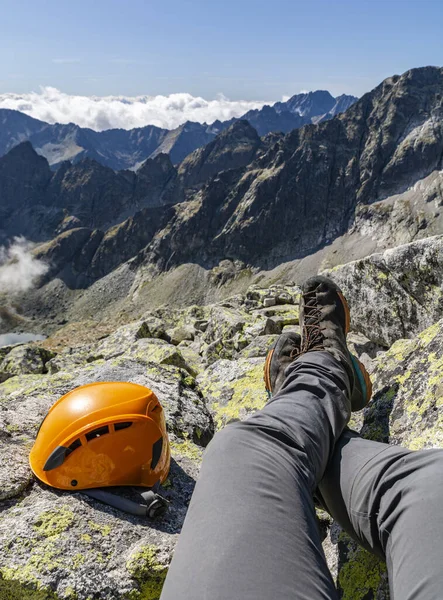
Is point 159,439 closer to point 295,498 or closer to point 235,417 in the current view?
point 295,498

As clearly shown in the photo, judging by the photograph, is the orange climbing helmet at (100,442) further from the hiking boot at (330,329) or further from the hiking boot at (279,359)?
the hiking boot at (330,329)

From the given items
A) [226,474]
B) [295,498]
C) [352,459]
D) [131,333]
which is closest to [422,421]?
[352,459]

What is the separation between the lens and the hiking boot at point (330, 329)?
20.5 feet

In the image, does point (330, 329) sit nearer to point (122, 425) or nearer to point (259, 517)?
point (122, 425)

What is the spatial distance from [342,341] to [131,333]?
88.3 ft

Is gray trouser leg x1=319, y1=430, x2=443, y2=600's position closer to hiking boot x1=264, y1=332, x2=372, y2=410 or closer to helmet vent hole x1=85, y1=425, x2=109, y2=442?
hiking boot x1=264, y1=332, x2=372, y2=410

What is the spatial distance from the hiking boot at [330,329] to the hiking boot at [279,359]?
22 cm

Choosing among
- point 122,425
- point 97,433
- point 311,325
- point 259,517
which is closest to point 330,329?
point 311,325

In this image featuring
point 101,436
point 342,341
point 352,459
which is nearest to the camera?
point 352,459

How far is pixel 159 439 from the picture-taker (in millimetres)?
5289

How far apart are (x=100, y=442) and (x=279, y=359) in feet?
12.0

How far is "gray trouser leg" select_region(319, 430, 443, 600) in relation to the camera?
2537 millimetres

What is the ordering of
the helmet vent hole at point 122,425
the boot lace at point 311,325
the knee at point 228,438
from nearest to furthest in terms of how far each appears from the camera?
the knee at point 228,438, the helmet vent hole at point 122,425, the boot lace at point 311,325

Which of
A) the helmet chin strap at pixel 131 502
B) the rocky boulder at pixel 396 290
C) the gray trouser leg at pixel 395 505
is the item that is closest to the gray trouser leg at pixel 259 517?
the gray trouser leg at pixel 395 505
